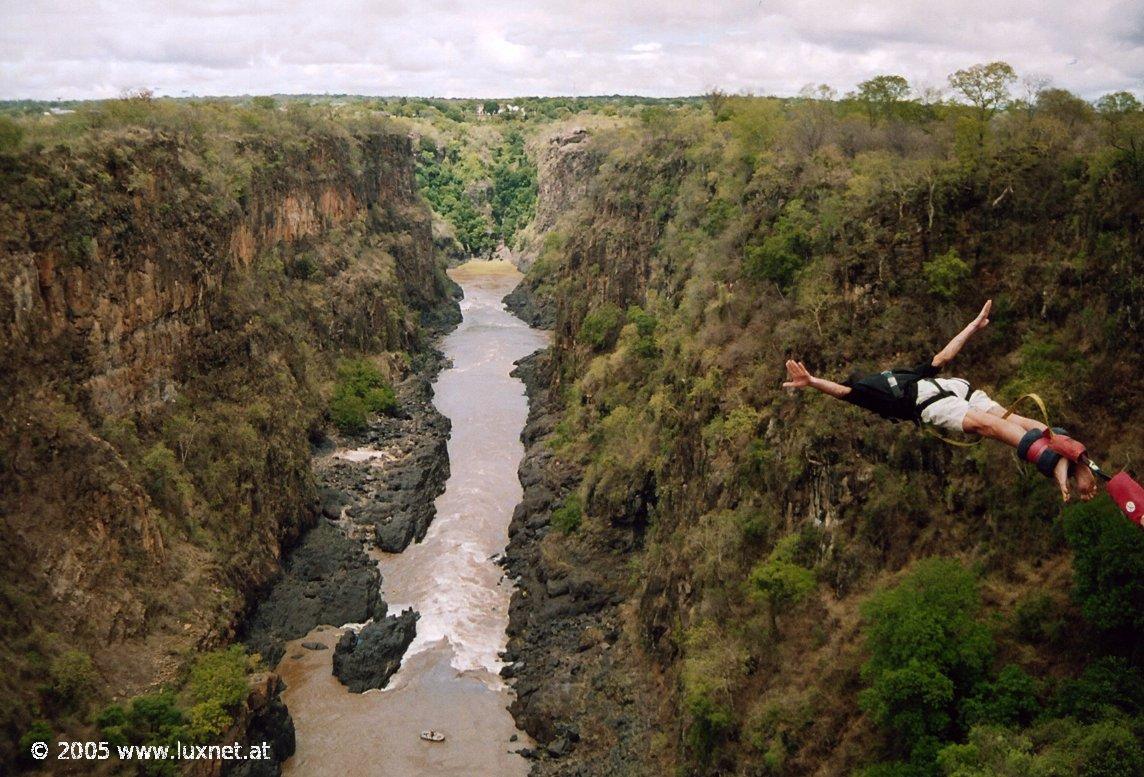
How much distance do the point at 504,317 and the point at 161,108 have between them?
160 feet

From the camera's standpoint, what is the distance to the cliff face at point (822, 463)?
20.7m

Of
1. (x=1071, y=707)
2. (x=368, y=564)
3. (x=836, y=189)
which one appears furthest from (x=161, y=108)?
(x=1071, y=707)

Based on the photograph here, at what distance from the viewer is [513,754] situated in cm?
2906

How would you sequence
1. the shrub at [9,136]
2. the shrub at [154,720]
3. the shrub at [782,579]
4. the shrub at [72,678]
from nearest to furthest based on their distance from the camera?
the shrub at [782,579], the shrub at [72,678], the shrub at [154,720], the shrub at [9,136]

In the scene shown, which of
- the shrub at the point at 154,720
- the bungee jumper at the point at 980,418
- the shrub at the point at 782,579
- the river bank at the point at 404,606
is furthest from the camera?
the river bank at the point at 404,606

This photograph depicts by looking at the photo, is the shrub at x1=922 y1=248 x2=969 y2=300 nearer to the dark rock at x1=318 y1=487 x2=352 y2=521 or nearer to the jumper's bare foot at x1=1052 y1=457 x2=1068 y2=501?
the jumper's bare foot at x1=1052 y1=457 x2=1068 y2=501

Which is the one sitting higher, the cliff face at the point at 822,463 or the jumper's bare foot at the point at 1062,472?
the jumper's bare foot at the point at 1062,472

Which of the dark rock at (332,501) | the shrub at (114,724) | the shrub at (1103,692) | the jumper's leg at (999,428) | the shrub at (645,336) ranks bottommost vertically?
the dark rock at (332,501)

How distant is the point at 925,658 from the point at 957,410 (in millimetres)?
10248

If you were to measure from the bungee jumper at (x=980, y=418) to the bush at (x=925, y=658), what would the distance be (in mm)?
9194

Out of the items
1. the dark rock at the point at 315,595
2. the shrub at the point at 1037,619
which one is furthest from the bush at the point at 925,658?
the dark rock at the point at 315,595

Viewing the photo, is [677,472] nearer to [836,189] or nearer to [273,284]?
[836,189]

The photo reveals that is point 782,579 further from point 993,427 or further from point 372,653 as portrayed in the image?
point 372,653

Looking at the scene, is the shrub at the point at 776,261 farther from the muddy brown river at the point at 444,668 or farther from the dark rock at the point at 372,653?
the dark rock at the point at 372,653
